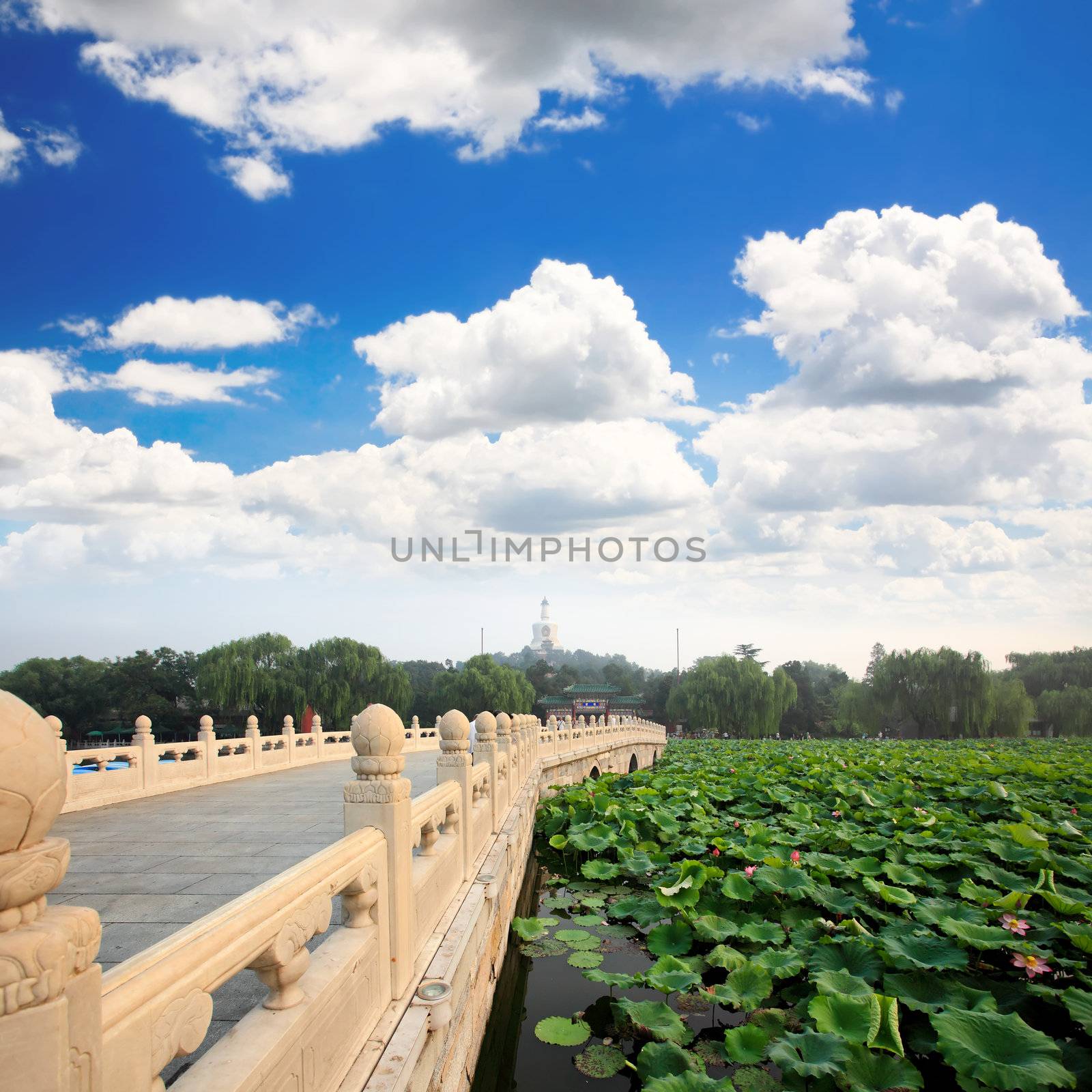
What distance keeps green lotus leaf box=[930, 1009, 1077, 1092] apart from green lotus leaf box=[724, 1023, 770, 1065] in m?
0.85

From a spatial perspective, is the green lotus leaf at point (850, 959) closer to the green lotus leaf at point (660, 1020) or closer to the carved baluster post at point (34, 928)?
the green lotus leaf at point (660, 1020)

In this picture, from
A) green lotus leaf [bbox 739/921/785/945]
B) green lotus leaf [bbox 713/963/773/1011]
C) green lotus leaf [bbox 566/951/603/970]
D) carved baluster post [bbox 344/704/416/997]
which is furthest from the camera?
green lotus leaf [bbox 566/951/603/970]

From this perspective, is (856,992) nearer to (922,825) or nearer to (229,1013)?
(229,1013)

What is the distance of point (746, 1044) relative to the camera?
3.82m

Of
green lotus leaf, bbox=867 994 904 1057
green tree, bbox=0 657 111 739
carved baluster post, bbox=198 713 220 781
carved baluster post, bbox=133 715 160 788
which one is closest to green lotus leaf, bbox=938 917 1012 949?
green lotus leaf, bbox=867 994 904 1057

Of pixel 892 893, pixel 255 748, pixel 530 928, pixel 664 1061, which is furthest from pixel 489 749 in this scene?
pixel 255 748

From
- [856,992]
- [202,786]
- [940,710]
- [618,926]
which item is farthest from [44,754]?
[940,710]

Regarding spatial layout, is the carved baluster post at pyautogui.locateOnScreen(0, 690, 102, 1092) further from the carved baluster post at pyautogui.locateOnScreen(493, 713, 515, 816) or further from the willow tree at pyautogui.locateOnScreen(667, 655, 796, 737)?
the willow tree at pyautogui.locateOnScreen(667, 655, 796, 737)

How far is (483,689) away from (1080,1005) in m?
41.1

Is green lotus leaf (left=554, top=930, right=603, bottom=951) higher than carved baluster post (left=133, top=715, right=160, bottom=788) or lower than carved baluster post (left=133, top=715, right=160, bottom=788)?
lower

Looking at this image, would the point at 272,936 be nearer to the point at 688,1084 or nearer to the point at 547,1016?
the point at 688,1084

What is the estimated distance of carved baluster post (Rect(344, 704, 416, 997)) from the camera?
3.00 m

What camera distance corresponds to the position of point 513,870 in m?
7.61

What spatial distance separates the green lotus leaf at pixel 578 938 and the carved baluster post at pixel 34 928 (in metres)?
5.76
